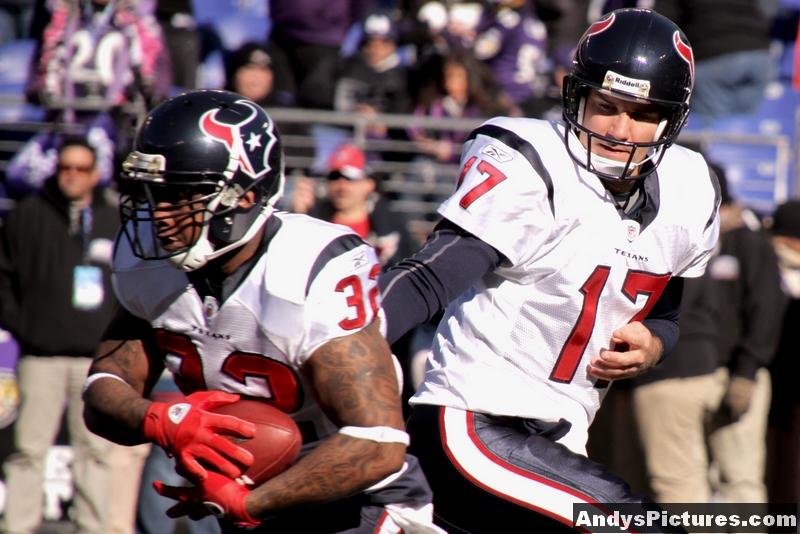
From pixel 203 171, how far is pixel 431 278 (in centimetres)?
60

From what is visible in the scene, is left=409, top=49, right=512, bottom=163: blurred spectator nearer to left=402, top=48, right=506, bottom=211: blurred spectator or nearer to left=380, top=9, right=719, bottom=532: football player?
left=402, top=48, right=506, bottom=211: blurred spectator

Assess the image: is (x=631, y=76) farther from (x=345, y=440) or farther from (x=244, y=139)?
(x=345, y=440)

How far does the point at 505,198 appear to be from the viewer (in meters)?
3.26

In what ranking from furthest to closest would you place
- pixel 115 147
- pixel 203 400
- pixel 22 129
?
pixel 22 129, pixel 115 147, pixel 203 400

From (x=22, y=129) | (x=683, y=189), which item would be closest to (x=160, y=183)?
(x=683, y=189)

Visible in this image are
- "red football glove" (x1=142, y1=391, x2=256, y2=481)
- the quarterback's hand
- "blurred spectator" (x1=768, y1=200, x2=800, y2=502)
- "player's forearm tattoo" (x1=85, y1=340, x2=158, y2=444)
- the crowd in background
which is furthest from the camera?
"blurred spectator" (x1=768, y1=200, x2=800, y2=502)

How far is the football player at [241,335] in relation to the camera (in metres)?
2.97

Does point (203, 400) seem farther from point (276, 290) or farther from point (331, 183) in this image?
point (331, 183)

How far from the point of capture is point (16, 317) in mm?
6648

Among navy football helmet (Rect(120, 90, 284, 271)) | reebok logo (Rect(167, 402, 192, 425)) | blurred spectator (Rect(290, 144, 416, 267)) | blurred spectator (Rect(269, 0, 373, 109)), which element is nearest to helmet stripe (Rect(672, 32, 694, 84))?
navy football helmet (Rect(120, 90, 284, 271))

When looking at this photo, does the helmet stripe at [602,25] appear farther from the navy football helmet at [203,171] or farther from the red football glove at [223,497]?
the red football glove at [223,497]

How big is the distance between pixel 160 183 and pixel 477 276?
2.62 feet

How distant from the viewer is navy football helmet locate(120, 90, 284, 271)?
307 centimetres

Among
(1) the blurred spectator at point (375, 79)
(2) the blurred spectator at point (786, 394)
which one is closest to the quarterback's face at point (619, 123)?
(2) the blurred spectator at point (786, 394)
